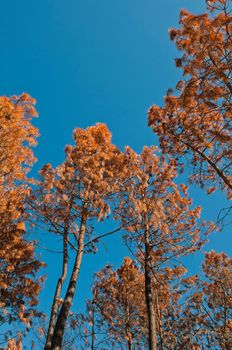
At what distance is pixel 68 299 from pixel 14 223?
302 cm

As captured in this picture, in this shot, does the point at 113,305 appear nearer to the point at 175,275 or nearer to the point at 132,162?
the point at 175,275

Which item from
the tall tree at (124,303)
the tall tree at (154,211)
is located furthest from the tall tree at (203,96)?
the tall tree at (124,303)

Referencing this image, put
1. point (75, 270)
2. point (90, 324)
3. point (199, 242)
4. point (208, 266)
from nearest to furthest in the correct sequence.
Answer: point (75, 270)
point (199, 242)
point (90, 324)
point (208, 266)

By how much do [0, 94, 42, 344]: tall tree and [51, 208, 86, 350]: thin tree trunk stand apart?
1603mm

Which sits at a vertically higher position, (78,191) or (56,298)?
(78,191)

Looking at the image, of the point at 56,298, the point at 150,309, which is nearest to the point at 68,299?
the point at 56,298

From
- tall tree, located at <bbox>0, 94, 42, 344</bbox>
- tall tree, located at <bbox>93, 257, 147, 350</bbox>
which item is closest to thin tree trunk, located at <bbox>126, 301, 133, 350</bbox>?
tall tree, located at <bbox>93, 257, 147, 350</bbox>

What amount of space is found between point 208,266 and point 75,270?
288 inches

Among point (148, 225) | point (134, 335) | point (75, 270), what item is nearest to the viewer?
point (75, 270)

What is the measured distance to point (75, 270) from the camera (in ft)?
23.0

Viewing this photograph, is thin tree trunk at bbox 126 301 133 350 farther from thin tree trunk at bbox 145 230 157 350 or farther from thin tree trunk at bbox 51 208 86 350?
thin tree trunk at bbox 51 208 86 350

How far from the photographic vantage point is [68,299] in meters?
6.37

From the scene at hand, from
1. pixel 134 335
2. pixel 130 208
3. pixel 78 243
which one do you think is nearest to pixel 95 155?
pixel 130 208

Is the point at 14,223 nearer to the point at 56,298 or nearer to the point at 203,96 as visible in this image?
the point at 56,298
